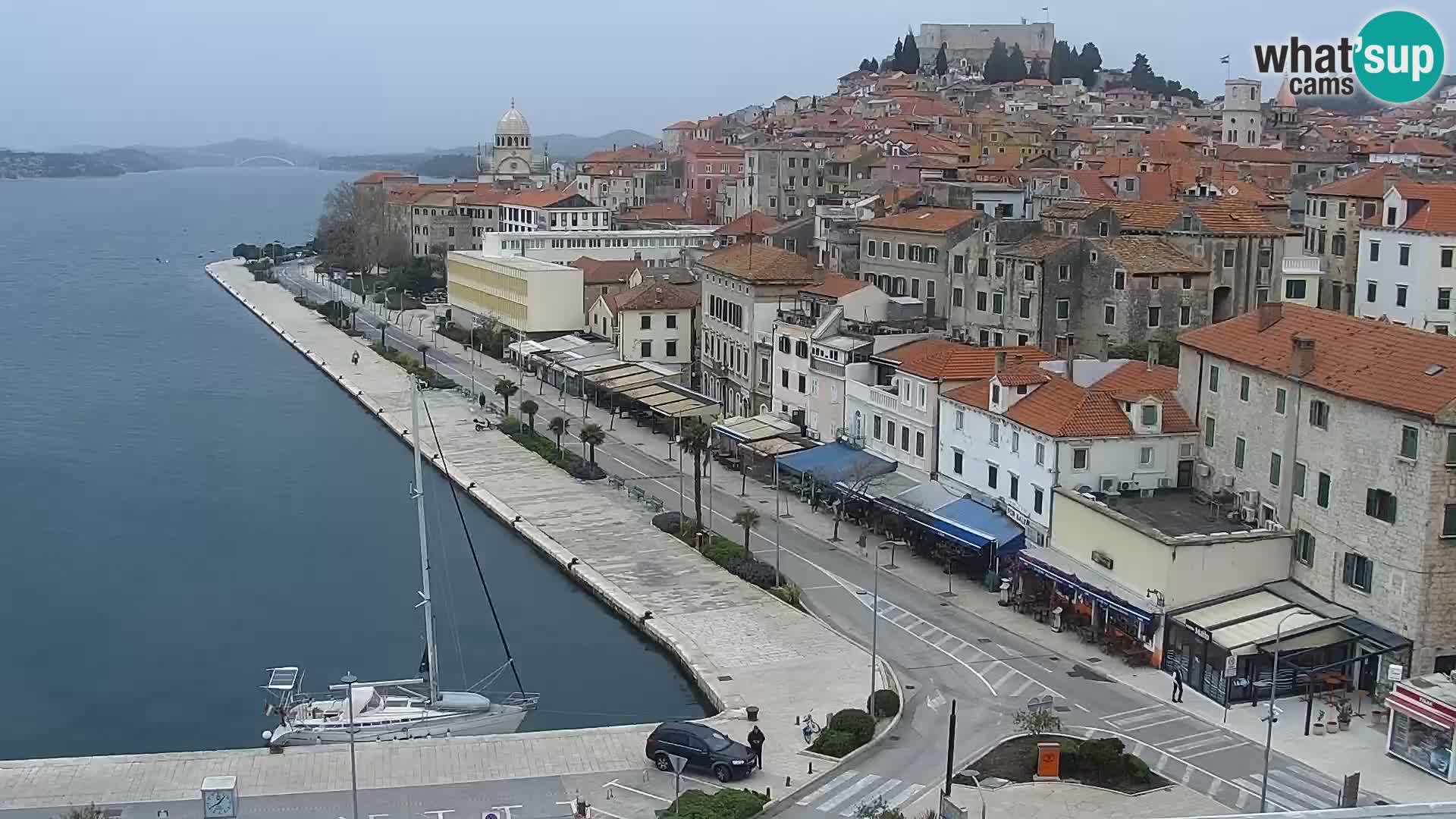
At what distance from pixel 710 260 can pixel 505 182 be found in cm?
8555

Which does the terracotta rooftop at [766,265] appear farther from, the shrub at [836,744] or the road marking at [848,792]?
the road marking at [848,792]

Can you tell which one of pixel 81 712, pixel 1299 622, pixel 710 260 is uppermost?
pixel 710 260

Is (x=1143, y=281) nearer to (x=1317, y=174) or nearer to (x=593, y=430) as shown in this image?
(x=593, y=430)

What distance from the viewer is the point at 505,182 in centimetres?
14888

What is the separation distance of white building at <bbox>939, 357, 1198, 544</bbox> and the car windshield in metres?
14.3

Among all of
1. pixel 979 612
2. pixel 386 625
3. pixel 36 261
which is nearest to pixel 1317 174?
pixel 979 612

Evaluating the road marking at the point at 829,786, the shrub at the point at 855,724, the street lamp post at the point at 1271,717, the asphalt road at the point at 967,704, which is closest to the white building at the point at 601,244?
the asphalt road at the point at 967,704

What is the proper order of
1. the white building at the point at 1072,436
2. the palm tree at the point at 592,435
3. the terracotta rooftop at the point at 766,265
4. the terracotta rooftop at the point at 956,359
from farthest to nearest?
1. the terracotta rooftop at the point at 766,265
2. the palm tree at the point at 592,435
3. the terracotta rooftop at the point at 956,359
4. the white building at the point at 1072,436

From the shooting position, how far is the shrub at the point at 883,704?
104 feet

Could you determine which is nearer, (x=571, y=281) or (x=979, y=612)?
(x=979, y=612)

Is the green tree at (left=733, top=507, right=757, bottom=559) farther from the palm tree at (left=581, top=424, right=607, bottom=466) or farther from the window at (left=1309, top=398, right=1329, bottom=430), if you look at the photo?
the window at (left=1309, top=398, right=1329, bottom=430)

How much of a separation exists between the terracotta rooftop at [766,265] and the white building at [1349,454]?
79.6ft

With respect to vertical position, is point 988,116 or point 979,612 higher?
point 988,116

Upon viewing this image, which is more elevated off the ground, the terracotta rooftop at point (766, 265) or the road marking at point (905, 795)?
the terracotta rooftop at point (766, 265)
